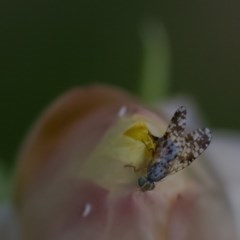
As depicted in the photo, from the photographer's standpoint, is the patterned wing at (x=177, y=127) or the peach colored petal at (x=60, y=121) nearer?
the patterned wing at (x=177, y=127)

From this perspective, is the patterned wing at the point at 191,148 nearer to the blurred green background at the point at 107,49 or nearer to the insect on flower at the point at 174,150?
the insect on flower at the point at 174,150

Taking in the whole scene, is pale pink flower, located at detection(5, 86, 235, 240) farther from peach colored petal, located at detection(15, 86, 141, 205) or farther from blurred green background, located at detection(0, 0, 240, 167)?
blurred green background, located at detection(0, 0, 240, 167)

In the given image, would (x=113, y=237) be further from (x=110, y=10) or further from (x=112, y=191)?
(x=110, y=10)

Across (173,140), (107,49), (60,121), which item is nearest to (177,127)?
(173,140)

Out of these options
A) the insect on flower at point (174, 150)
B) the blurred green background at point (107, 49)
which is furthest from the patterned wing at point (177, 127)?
the blurred green background at point (107, 49)

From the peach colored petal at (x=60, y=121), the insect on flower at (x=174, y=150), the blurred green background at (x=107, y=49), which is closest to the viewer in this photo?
the insect on flower at (x=174, y=150)

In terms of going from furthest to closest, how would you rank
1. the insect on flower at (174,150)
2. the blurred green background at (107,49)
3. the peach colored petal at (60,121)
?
the blurred green background at (107,49), the peach colored petal at (60,121), the insect on flower at (174,150)
